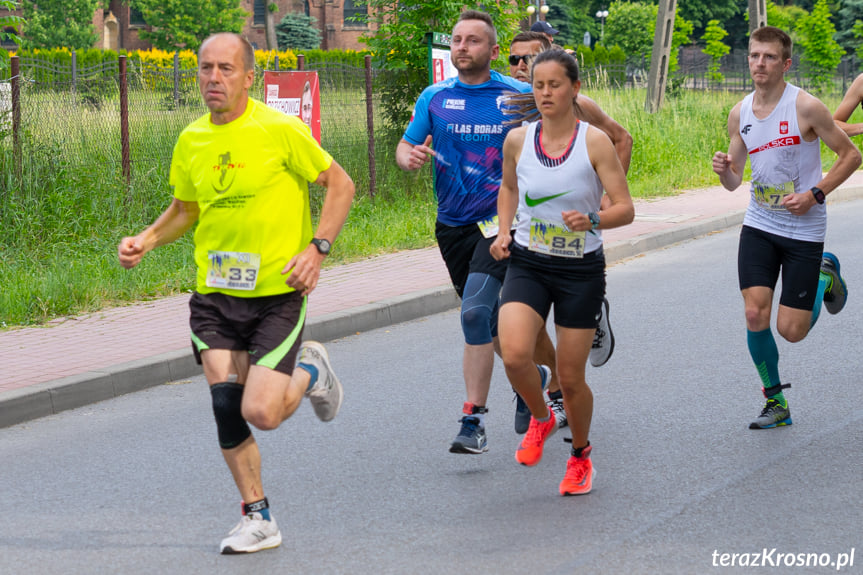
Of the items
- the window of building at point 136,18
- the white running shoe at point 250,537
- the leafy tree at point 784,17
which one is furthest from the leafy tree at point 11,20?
the window of building at point 136,18

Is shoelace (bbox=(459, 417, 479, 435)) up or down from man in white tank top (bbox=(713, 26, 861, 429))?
down

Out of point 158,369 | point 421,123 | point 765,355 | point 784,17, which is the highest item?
point 784,17

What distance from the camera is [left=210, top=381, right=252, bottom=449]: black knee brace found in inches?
177

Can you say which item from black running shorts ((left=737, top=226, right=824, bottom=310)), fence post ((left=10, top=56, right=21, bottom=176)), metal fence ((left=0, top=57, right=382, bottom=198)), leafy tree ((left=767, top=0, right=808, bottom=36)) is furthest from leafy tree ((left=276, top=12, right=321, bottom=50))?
black running shorts ((left=737, top=226, right=824, bottom=310))

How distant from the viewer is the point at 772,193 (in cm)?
618

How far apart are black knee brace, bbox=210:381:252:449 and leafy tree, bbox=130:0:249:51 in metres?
69.2

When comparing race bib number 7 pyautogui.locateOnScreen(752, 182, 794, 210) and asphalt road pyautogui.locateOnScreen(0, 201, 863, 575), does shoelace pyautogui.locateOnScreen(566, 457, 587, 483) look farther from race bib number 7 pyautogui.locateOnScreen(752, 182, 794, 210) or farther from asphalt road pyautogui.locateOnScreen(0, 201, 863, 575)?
race bib number 7 pyautogui.locateOnScreen(752, 182, 794, 210)

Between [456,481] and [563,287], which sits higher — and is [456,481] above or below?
below

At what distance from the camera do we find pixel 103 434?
22.0 ft

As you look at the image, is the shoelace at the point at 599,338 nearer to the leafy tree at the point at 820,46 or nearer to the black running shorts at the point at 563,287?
the black running shorts at the point at 563,287

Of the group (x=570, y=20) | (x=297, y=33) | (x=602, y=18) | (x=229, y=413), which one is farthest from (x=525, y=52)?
(x=602, y=18)

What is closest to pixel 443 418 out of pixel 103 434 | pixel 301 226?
pixel 103 434

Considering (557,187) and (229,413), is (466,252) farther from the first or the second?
(229,413)

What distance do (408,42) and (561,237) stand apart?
12184 millimetres
